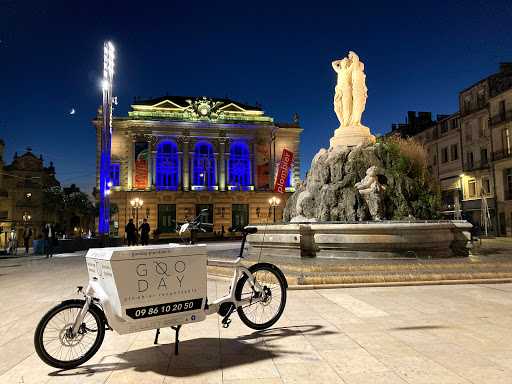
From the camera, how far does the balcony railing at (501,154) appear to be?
33759mm

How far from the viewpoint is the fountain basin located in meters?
11.3

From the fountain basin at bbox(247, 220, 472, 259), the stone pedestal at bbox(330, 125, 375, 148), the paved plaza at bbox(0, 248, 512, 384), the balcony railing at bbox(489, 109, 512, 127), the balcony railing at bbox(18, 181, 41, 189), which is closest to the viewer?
the paved plaza at bbox(0, 248, 512, 384)

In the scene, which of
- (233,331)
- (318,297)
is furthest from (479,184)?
(233,331)

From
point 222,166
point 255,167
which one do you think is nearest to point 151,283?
point 222,166

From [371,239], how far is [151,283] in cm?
882

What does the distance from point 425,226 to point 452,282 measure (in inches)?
134

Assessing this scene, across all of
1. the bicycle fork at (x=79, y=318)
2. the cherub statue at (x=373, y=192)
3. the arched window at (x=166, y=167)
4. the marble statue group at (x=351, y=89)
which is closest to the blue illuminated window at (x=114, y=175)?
the arched window at (x=166, y=167)

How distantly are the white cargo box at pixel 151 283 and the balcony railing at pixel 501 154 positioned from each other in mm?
37740

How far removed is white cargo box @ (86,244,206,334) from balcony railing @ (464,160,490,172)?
39909 mm

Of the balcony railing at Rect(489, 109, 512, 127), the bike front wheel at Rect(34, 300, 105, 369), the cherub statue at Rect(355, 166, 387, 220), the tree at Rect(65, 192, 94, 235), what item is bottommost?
the bike front wheel at Rect(34, 300, 105, 369)

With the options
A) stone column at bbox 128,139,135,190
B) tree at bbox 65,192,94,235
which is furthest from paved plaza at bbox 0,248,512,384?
tree at bbox 65,192,94,235

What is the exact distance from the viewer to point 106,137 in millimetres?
23641

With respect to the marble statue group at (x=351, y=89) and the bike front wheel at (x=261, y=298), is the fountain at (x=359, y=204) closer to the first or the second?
the marble statue group at (x=351, y=89)

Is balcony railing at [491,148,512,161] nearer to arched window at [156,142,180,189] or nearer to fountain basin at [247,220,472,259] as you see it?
fountain basin at [247,220,472,259]
